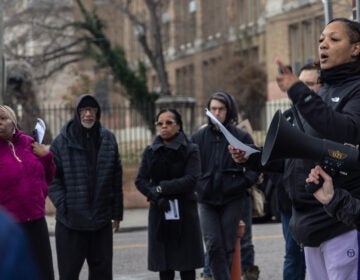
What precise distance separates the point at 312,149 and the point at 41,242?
11.8ft

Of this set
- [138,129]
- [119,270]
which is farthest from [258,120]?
[119,270]

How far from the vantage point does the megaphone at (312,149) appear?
4.34 metres

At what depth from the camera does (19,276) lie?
2008mm

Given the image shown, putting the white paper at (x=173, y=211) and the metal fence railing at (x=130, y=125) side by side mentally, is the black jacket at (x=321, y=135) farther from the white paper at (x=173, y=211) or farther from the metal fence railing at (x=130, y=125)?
the metal fence railing at (x=130, y=125)

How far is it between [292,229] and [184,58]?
51171 millimetres

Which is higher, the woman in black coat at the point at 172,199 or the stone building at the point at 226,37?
the stone building at the point at 226,37

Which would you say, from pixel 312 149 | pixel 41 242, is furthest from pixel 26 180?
pixel 312 149

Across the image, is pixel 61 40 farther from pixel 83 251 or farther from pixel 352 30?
pixel 352 30

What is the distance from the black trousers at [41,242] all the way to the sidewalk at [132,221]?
10.4 metres

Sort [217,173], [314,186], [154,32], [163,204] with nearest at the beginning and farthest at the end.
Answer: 1. [314,186]
2. [163,204]
3. [217,173]
4. [154,32]

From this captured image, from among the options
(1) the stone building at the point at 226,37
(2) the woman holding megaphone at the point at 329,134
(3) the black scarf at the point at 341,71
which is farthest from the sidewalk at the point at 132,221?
(3) the black scarf at the point at 341,71

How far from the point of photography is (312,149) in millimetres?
4391

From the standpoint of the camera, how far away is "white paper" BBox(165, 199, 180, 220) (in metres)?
8.56

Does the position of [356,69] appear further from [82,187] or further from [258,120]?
[258,120]
